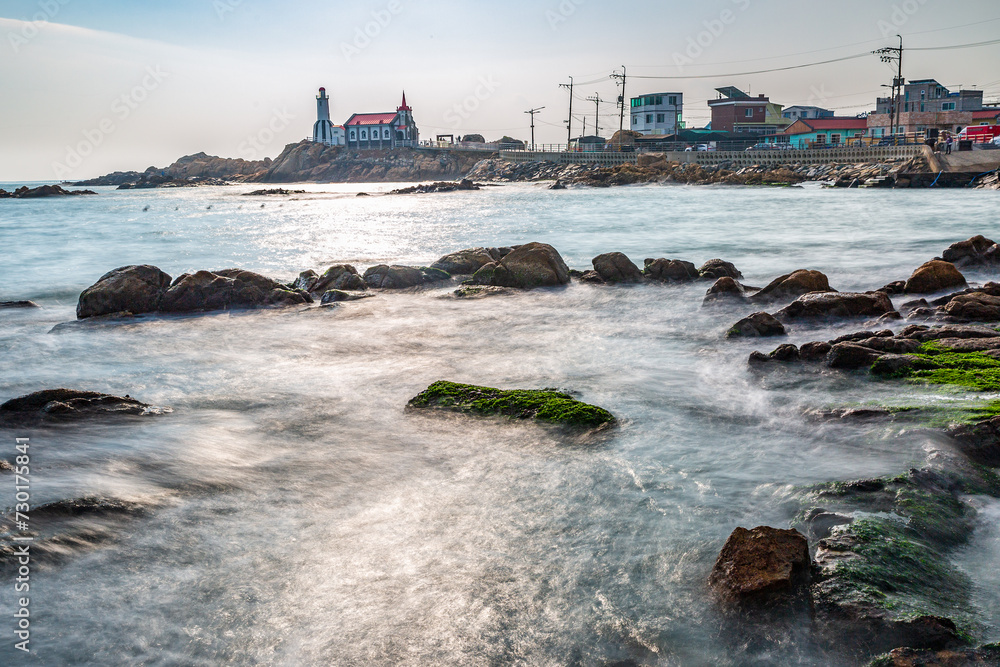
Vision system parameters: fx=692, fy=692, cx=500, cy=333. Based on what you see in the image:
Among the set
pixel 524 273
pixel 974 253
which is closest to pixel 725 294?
pixel 524 273

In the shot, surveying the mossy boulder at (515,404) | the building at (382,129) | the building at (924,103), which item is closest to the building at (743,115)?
the building at (924,103)

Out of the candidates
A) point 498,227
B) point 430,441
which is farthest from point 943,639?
point 498,227

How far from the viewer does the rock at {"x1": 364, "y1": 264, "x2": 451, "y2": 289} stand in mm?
13547

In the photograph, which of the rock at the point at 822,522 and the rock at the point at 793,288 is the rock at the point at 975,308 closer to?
the rock at the point at 793,288

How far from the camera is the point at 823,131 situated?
80062 mm

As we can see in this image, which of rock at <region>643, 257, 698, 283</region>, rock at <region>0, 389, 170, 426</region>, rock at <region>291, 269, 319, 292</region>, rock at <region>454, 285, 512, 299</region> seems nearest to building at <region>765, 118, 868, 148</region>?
rock at <region>643, 257, 698, 283</region>

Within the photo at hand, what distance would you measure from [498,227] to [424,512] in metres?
24.6

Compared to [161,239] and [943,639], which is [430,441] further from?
[161,239]

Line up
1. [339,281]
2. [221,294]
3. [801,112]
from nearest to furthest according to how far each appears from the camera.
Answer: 1. [221,294]
2. [339,281]
3. [801,112]

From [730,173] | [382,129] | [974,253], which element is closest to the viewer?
[974,253]

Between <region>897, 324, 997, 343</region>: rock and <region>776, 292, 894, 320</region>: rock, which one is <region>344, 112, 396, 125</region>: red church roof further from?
<region>897, 324, 997, 343</region>: rock

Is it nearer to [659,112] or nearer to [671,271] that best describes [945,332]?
[671,271]

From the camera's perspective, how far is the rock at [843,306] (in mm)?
9234

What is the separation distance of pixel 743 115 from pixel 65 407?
280 ft
